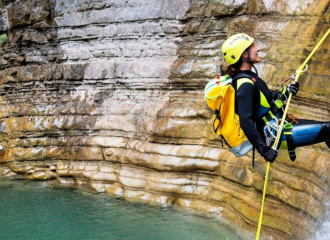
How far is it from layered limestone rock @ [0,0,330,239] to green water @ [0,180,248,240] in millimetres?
390

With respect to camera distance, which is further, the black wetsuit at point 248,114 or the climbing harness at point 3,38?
the climbing harness at point 3,38

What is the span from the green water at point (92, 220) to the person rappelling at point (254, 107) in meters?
3.01

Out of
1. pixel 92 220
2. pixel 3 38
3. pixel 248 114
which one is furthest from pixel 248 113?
pixel 3 38

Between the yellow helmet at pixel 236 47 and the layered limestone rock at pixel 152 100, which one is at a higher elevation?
the layered limestone rock at pixel 152 100

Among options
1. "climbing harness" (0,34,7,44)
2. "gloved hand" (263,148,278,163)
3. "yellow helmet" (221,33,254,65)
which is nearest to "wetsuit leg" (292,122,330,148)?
"gloved hand" (263,148,278,163)

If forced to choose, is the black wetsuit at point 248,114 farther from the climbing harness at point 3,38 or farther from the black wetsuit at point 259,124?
the climbing harness at point 3,38

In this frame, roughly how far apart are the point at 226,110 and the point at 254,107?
1.05 ft

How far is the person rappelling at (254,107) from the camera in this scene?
13.1 ft

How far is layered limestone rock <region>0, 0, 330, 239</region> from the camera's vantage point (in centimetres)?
641

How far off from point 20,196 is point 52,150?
1596mm

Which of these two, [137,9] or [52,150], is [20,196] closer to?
[52,150]

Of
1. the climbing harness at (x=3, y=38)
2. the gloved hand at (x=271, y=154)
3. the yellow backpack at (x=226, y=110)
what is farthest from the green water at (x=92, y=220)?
the climbing harness at (x=3, y=38)

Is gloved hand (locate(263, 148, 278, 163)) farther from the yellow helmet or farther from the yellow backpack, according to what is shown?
the yellow helmet

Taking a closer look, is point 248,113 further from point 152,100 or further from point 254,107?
point 152,100
